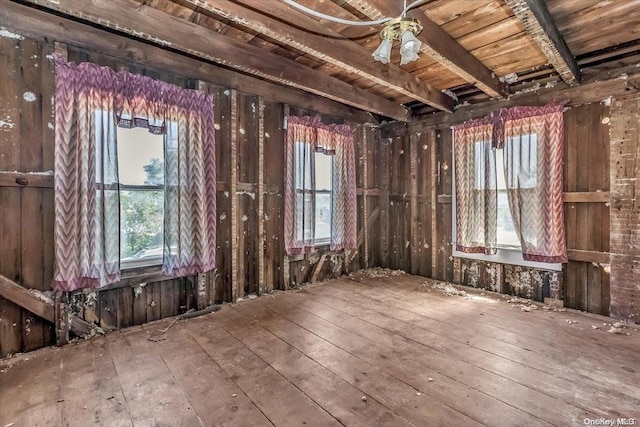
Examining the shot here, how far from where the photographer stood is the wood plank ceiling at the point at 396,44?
2090 mm

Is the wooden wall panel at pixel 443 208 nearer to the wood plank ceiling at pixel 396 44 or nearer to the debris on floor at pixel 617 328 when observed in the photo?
the wood plank ceiling at pixel 396 44

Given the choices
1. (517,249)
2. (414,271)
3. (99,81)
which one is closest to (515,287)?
(517,249)

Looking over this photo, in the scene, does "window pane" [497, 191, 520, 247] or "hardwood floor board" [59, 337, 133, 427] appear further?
"window pane" [497, 191, 520, 247]

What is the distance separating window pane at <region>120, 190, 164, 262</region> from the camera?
273 centimetres

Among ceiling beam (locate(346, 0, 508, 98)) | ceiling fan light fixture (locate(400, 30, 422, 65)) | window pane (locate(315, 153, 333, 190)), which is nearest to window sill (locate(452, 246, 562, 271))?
ceiling beam (locate(346, 0, 508, 98))

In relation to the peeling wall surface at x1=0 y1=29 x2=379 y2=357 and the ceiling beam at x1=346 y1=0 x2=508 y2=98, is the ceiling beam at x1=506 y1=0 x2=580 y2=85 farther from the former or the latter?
the peeling wall surface at x1=0 y1=29 x2=379 y2=357

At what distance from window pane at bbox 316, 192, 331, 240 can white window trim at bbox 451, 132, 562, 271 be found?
1.70m

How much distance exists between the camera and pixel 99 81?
2.46 metres

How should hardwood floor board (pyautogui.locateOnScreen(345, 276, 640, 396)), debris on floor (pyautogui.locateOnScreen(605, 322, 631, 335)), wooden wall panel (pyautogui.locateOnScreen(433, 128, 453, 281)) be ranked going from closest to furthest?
hardwood floor board (pyautogui.locateOnScreen(345, 276, 640, 396)) → debris on floor (pyautogui.locateOnScreen(605, 322, 631, 335)) → wooden wall panel (pyautogui.locateOnScreen(433, 128, 453, 281))

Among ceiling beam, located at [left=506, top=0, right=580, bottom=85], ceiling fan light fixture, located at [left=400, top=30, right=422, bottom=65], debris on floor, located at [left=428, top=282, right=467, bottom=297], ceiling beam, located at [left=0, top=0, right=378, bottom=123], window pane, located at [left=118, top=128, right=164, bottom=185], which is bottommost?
debris on floor, located at [left=428, top=282, right=467, bottom=297]

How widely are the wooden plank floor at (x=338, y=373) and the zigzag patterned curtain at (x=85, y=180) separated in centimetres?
63

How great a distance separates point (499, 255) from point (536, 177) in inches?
39.4

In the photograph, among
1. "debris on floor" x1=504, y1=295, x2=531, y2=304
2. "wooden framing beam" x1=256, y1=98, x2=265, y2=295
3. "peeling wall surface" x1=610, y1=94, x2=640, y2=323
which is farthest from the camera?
"wooden framing beam" x1=256, y1=98, x2=265, y2=295

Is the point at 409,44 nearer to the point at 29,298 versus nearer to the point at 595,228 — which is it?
the point at 595,228
